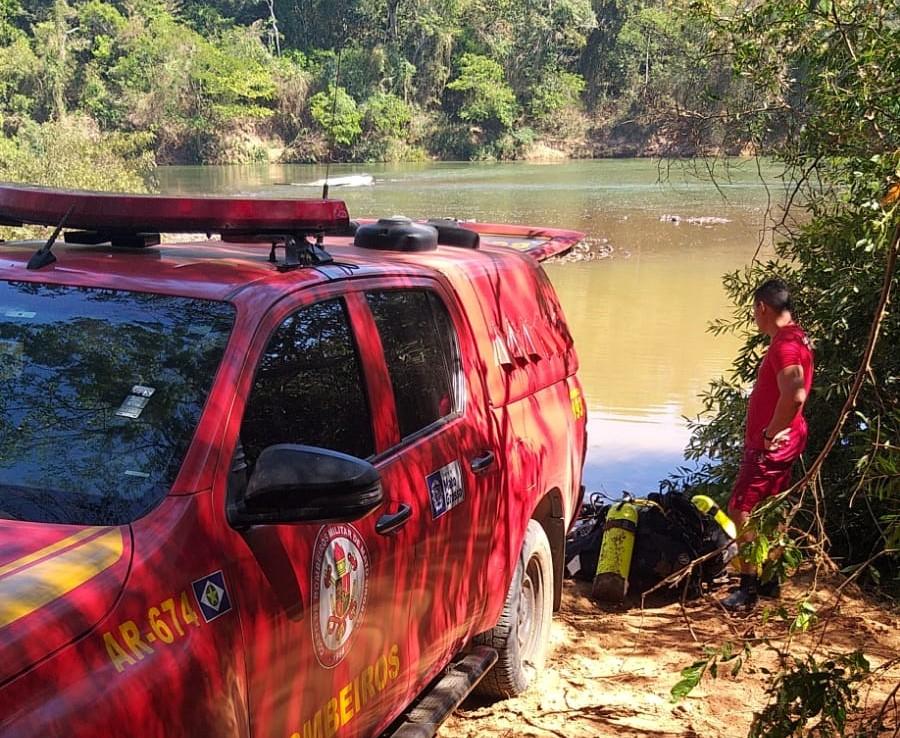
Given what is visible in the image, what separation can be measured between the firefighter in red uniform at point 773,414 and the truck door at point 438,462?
211 cm

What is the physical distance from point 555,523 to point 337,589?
228cm

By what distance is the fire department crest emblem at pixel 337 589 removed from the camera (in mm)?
2551

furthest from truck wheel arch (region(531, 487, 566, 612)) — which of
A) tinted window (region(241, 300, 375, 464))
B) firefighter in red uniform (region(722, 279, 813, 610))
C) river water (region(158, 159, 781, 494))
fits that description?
river water (region(158, 159, 781, 494))

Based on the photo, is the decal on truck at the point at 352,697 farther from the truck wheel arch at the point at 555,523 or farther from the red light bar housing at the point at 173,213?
the truck wheel arch at the point at 555,523

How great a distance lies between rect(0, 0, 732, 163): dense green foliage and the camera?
2729 inches

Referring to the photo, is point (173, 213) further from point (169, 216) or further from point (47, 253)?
point (47, 253)

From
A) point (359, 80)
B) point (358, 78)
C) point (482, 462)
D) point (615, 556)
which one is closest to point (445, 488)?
point (482, 462)

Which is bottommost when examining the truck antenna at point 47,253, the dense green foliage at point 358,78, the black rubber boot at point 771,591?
the black rubber boot at point 771,591

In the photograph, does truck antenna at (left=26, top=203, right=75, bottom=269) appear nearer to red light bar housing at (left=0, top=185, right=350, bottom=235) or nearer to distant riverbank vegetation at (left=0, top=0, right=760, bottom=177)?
red light bar housing at (left=0, top=185, right=350, bottom=235)

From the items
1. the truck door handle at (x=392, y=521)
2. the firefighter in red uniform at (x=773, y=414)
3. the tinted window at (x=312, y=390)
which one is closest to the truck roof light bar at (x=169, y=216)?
the tinted window at (x=312, y=390)

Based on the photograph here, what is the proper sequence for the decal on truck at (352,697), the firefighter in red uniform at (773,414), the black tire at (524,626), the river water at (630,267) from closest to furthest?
the decal on truck at (352,697), the black tire at (524,626), the firefighter in red uniform at (773,414), the river water at (630,267)

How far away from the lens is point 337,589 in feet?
8.65

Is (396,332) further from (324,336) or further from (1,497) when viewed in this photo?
(1,497)

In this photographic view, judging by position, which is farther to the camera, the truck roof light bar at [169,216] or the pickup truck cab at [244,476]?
the truck roof light bar at [169,216]
